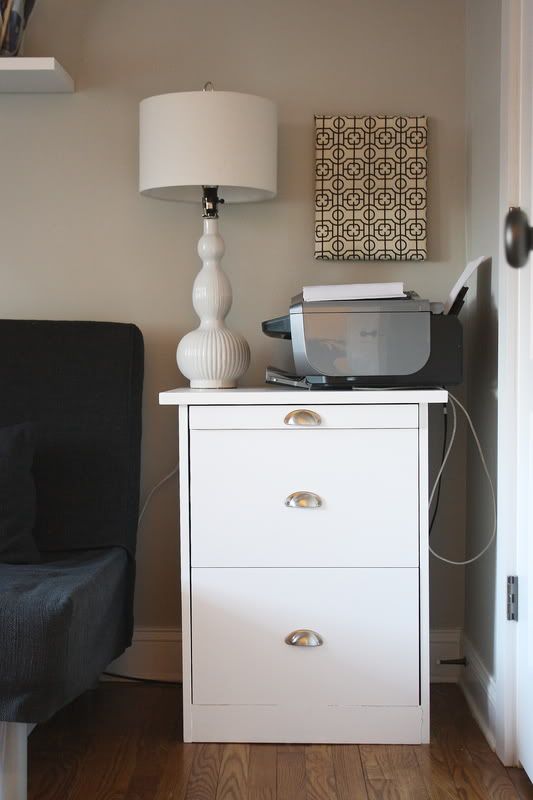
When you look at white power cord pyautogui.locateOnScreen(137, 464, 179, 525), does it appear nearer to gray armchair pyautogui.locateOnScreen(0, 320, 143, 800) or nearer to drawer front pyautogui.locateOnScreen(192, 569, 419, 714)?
gray armchair pyautogui.locateOnScreen(0, 320, 143, 800)

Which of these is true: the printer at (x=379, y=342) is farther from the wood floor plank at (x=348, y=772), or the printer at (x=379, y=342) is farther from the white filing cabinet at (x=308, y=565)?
the wood floor plank at (x=348, y=772)

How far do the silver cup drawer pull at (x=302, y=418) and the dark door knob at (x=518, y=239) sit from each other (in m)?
1.15

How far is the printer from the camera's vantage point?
212 centimetres

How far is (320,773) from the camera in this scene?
1993 mm

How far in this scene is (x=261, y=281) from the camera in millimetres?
2557

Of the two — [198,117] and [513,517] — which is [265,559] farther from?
[198,117]

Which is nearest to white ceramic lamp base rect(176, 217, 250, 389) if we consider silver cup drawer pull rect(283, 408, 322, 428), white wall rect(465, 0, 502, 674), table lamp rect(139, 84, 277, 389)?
table lamp rect(139, 84, 277, 389)

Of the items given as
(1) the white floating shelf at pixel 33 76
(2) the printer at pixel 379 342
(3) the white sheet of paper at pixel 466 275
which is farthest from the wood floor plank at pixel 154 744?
(1) the white floating shelf at pixel 33 76

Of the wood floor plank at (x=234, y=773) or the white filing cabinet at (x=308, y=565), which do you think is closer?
the wood floor plank at (x=234, y=773)

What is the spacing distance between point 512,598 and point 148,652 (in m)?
1.07

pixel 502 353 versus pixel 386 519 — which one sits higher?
pixel 502 353

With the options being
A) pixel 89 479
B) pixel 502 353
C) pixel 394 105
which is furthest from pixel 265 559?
pixel 394 105

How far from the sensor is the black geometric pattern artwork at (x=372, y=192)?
2.50m

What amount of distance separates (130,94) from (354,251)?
0.75 meters
